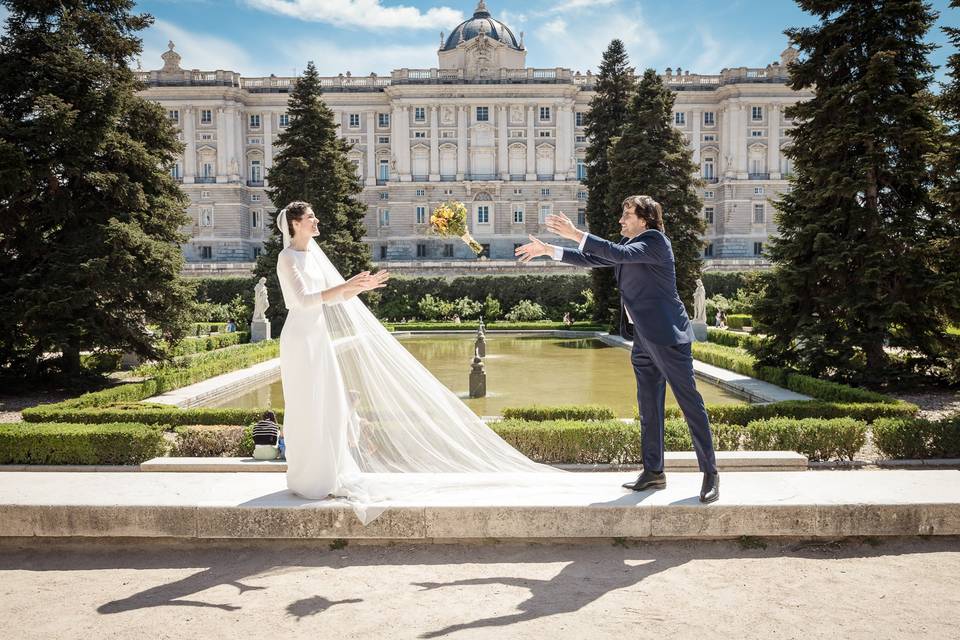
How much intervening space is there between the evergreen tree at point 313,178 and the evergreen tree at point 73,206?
11024 mm

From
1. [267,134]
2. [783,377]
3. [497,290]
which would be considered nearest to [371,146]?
[267,134]

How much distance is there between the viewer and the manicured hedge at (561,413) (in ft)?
27.1

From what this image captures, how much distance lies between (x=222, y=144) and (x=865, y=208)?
52.3 meters

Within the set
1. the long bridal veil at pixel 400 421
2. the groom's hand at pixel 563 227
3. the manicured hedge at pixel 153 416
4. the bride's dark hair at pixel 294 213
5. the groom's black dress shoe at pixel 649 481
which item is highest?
the bride's dark hair at pixel 294 213

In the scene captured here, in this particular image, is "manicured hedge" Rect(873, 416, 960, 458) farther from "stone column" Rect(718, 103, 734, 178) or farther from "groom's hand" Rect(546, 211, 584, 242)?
"stone column" Rect(718, 103, 734, 178)

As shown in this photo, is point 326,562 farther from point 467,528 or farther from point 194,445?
point 194,445

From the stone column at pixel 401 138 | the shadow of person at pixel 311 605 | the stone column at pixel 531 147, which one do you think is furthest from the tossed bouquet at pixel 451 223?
the stone column at pixel 401 138

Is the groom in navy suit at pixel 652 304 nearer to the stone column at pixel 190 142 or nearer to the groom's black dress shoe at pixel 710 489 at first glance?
the groom's black dress shoe at pixel 710 489

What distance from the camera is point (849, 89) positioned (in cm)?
1202

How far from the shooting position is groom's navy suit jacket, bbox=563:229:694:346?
4086 mm

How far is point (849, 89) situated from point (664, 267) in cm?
1003

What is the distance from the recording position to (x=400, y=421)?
186 inches

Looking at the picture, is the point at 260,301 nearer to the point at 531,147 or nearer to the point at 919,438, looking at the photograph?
the point at 919,438

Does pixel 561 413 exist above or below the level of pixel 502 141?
below
